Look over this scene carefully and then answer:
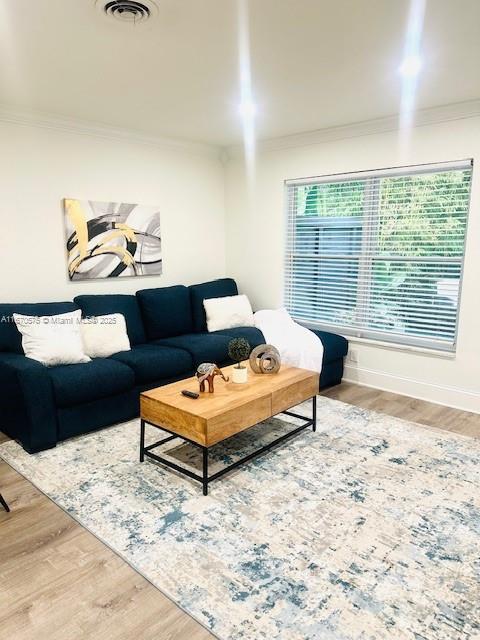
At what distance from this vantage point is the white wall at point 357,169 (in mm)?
3617

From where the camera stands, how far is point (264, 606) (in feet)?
5.69

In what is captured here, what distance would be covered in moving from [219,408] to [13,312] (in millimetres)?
1957

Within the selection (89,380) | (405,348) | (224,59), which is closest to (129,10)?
(224,59)

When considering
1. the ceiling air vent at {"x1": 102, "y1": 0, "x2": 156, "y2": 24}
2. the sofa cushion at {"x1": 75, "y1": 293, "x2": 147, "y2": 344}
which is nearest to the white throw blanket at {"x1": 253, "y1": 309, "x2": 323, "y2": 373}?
the sofa cushion at {"x1": 75, "y1": 293, "x2": 147, "y2": 344}

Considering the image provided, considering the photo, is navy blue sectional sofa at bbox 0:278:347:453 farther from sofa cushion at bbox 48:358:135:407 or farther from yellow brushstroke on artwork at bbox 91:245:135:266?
yellow brushstroke on artwork at bbox 91:245:135:266

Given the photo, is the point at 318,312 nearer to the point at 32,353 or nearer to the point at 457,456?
A: the point at 457,456

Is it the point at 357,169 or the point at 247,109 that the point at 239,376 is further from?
the point at 357,169

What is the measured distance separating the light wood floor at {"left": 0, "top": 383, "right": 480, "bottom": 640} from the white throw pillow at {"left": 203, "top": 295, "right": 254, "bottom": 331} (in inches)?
98.7

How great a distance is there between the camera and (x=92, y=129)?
4.02 metres

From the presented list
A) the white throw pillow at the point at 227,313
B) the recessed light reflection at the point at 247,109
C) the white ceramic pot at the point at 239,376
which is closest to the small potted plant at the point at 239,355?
the white ceramic pot at the point at 239,376

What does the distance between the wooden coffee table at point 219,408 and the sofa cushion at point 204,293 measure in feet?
4.87

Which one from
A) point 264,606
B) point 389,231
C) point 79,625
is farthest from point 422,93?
point 79,625

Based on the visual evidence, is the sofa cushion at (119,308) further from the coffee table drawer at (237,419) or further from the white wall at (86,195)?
the coffee table drawer at (237,419)

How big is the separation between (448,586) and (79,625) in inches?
59.0
